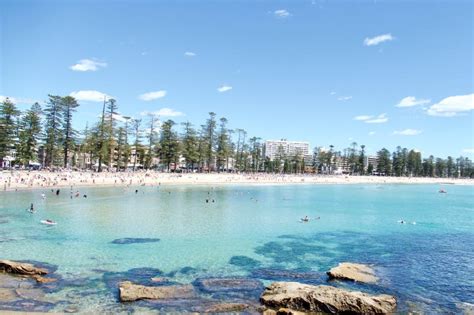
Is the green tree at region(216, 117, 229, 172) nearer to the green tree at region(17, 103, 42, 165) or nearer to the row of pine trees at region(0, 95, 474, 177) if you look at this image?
the row of pine trees at region(0, 95, 474, 177)

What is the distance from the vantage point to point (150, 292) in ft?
43.8

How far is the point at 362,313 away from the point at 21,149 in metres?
66.3

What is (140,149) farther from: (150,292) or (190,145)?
(150,292)

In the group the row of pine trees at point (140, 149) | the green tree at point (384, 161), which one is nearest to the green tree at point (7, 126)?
the row of pine trees at point (140, 149)

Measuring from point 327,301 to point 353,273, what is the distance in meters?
5.10

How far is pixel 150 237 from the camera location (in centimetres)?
2419

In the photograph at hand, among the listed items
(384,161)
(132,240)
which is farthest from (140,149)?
(384,161)

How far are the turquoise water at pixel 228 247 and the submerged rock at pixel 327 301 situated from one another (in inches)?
53.9

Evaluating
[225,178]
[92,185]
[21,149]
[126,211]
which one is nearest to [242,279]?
[126,211]

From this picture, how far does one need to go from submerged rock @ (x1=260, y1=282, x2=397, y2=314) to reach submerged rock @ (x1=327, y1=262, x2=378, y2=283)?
3.00 metres

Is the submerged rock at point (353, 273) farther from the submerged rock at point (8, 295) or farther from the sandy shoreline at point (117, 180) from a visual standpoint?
the sandy shoreline at point (117, 180)

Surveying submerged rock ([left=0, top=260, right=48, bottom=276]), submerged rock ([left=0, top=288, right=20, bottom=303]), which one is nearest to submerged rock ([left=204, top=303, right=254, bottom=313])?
submerged rock ([left=0, top=288, right=20, bottom=303])

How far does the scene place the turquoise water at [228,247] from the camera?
15625mm

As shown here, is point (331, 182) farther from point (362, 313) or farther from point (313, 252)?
point (362, 313)
